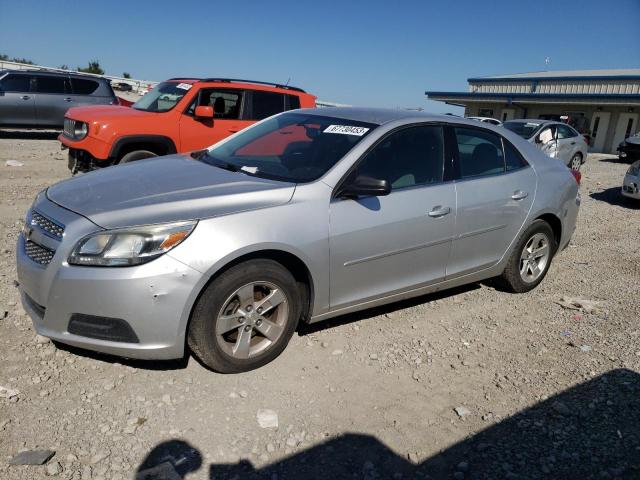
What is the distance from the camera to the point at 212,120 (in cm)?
841

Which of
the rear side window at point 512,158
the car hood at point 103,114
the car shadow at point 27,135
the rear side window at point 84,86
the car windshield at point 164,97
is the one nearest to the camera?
the rear side window at point 512,158

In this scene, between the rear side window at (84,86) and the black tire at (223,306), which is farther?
the rear side window at (84,86)

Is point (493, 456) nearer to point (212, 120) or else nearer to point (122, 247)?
point (122, 247)

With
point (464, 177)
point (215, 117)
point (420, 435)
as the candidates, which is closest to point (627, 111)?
point (215, 117)

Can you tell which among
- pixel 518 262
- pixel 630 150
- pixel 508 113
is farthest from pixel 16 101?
pixel 508 113

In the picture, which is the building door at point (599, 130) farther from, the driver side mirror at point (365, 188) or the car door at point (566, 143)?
the driver side mirror at point (365, 188)

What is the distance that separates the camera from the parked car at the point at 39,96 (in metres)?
14.1

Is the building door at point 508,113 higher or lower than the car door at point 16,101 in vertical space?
lower

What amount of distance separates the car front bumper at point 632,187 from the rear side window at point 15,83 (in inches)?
570

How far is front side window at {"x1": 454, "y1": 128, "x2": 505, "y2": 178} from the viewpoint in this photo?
4.32 metres

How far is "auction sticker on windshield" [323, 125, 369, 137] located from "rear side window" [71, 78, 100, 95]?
13141 millimetres

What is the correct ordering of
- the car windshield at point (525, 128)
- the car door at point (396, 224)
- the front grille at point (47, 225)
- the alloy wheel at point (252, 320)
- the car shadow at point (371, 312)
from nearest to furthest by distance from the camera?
the front grille at point (47, 225) → the alloy wheel at point (252, 320) → the car door at point (396, 224) → the car shadow at point (371, 312) → the car windshield at point (525, 128)

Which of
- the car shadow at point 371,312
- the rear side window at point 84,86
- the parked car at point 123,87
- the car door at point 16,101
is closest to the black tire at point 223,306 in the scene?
the car shadow at point 371,312

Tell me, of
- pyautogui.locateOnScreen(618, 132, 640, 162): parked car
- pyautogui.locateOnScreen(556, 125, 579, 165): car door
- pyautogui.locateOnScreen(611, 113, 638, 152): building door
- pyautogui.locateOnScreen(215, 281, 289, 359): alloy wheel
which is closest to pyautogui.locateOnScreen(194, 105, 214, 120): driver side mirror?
pyautogui.locateOnScreen(215, 281, 289, 359): alloy wheel
